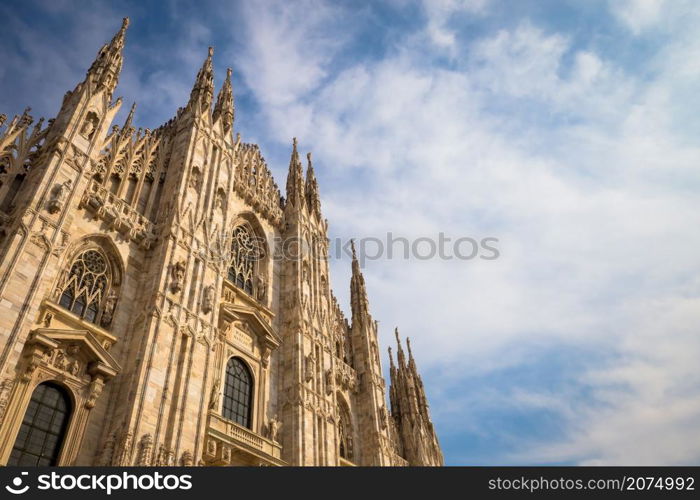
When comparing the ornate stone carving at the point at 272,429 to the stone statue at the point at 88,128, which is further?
the ornate stone carving at the point at 272,429

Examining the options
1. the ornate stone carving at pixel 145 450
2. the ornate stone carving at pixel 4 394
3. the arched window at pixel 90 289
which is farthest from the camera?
the arched window at pixel 90 289

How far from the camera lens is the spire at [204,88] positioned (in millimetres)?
25705


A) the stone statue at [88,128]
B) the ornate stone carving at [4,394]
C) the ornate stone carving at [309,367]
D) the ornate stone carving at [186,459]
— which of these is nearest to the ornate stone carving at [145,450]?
the ornate stone carving at [186,459]

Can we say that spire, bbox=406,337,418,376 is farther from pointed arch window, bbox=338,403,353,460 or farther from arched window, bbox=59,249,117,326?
arched window, bbox=59,249,117,326

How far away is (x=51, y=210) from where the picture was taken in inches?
605

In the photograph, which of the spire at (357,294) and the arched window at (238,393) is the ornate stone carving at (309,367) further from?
the spire at (357,294)

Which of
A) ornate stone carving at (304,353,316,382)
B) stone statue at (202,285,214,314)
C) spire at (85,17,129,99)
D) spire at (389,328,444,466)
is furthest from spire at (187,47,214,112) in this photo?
spire at (389,328,444,466)

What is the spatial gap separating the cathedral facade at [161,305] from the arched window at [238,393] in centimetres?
8

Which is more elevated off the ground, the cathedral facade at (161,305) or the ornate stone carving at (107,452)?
the cathedral facade at (161,305)

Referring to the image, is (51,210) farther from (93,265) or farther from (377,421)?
(377,421)

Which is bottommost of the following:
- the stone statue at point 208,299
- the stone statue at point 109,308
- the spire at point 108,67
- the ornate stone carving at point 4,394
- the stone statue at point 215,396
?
the ornate stone carving at point 4,394

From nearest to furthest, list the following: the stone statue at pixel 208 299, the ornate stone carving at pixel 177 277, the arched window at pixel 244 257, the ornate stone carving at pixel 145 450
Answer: the ornate stone carving at pixel 145 450
the ornate stone carving at pixel 177 277
the stone statue at pixel 208 299
the arched window at pixel 244 257
